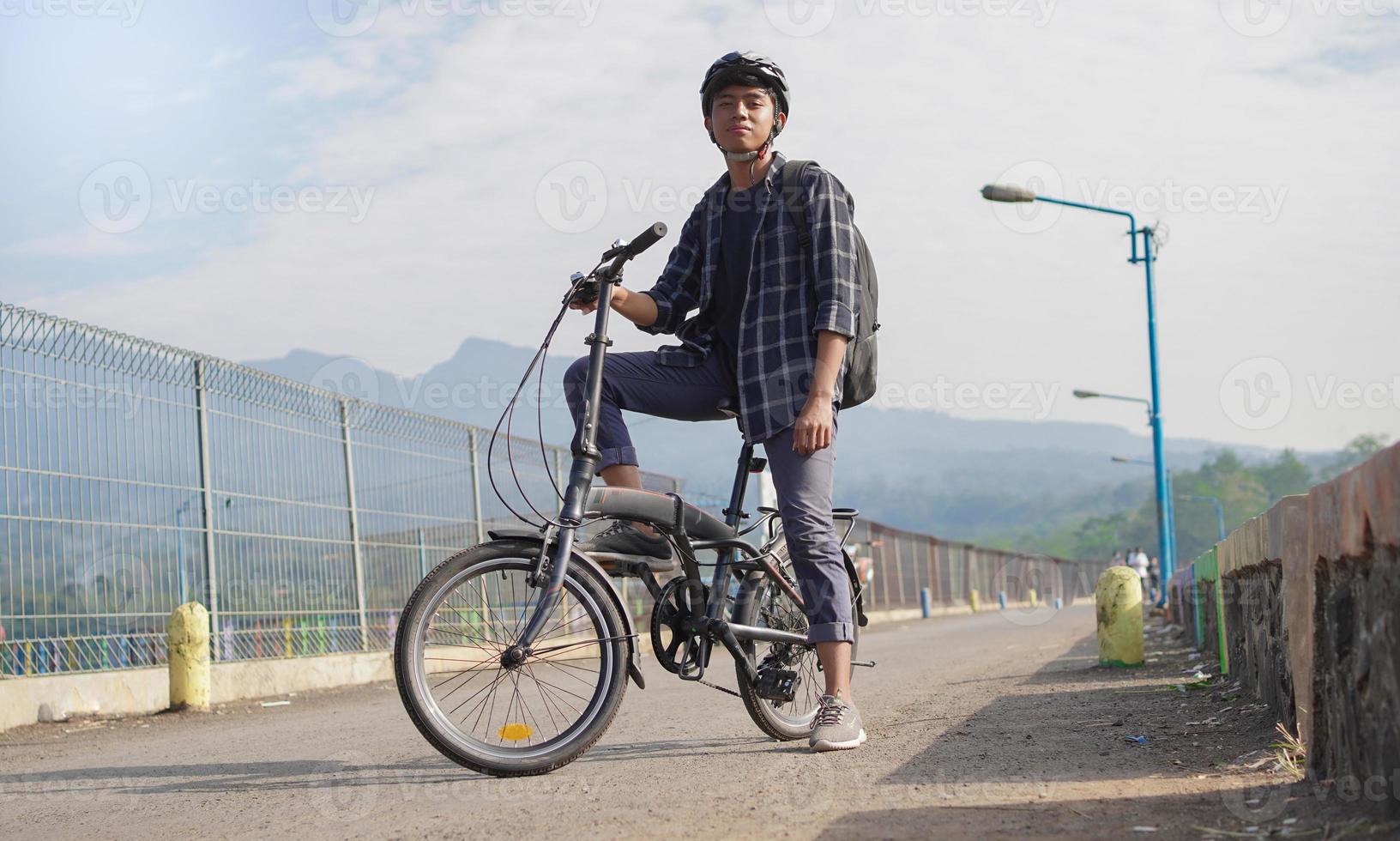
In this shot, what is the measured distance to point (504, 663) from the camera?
402 centimetres

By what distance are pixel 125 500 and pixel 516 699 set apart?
5.27 m

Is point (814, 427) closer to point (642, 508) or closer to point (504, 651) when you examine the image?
point (642, 508)

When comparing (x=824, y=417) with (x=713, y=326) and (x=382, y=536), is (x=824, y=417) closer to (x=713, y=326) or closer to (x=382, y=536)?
(x=713, y=326)

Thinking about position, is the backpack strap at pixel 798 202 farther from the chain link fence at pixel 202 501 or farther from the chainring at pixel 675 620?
the chain link fence at pixel 202 501

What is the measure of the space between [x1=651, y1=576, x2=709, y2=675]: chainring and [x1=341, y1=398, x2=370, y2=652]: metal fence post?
756 cm

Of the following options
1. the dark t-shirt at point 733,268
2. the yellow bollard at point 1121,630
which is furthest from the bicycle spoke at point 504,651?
the yellow bollard at point 1121,630

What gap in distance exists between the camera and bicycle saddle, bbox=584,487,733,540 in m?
4.19

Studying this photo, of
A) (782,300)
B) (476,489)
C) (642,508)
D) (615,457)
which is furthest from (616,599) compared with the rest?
(476,489)

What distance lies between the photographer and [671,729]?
5.36 metres

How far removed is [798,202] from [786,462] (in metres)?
0.85

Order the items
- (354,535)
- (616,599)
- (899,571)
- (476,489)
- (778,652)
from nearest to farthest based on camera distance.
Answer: (616,599) < (778,652) < (354,535) < (476,489) < (899,571)

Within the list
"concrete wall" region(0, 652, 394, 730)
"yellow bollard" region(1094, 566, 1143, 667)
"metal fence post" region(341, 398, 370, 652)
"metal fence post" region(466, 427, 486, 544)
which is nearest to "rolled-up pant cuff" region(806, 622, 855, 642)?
"yellow bollard" region(1094, 566, 1143, 667)

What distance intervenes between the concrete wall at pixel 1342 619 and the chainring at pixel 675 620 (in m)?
1.75

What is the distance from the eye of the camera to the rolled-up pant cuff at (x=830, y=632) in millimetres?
4438
